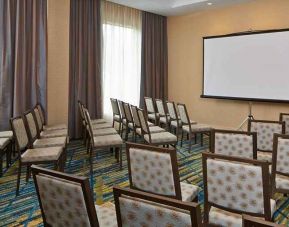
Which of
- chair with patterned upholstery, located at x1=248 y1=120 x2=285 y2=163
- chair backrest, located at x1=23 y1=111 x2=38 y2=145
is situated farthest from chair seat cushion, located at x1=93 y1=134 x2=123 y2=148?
chair with patterned upholstery, located at x1=248 y1=120 x2=285 y2=163

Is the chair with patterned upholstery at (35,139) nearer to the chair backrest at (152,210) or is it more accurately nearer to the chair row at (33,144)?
the chair row at (33,144)

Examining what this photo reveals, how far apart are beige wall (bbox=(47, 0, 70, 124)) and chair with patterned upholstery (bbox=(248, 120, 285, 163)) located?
3.54 meters

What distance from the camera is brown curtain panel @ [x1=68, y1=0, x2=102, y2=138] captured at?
6.05 meters

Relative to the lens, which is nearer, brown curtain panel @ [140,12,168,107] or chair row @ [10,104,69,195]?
chair row @ [10,104,69,195]

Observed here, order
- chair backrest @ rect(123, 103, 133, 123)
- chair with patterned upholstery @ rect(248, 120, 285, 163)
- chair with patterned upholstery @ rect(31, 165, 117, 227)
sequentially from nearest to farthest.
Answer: chair with patterned upholstery @ rect(31, 165, 117, 227), chair with patterned upholstery @ rect(248, 120, 285, 163), chair backrest @ rect(123, 103, 133, 123)

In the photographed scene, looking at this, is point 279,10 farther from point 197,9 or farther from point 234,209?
point 234,209

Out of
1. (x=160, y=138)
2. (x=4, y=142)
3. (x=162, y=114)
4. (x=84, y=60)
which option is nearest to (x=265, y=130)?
(x=160, y=138)

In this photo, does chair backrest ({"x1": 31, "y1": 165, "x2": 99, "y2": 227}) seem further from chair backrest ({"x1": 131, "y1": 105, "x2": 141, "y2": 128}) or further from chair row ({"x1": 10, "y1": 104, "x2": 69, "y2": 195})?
chair backrest ({"x1": 131, "y1": 105, "x2": 141, "y2": 128})

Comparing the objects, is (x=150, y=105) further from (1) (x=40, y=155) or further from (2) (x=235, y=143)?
(2) (x=235, y=143)

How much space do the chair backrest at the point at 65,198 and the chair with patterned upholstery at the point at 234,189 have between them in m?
0.85

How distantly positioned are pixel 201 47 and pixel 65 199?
254 inches

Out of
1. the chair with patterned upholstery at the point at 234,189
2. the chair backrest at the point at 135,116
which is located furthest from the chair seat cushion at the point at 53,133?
the chair with patterned upholstery at the point at 234,189

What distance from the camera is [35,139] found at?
13.5ft

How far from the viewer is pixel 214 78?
279 inches
